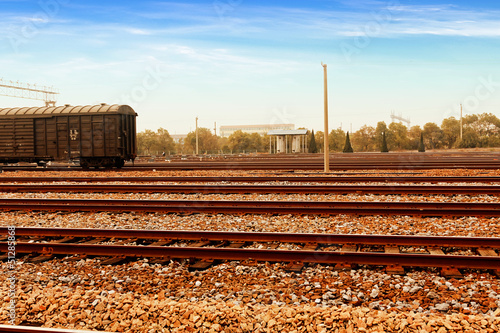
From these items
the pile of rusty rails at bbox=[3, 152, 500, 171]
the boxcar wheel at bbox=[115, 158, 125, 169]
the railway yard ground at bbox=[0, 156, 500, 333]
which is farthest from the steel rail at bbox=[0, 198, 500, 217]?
the boxcar wheel at bbox=[115, 158, 125, 169]

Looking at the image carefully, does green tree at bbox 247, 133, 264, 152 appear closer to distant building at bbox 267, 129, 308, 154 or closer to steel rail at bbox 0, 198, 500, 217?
distant building at bbox 267, 129, 308, 154

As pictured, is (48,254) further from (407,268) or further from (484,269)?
(484,269)

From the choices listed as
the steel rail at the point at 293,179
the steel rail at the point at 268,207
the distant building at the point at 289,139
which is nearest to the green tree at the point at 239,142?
the distant building at the point at 289,139

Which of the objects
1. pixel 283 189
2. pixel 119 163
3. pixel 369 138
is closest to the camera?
pixel 283 189

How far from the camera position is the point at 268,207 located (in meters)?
10.4

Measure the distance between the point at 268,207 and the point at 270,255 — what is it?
4076 millimetres

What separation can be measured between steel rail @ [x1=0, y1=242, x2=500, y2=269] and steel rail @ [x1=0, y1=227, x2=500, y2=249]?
3.00 feet

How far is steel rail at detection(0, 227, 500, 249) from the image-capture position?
22.5 feet

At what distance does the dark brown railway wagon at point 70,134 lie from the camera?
23.2 metres

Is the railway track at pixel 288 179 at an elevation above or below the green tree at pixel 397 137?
below

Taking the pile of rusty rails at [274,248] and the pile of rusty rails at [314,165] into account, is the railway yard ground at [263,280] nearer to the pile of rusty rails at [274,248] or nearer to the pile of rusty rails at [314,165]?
the pile of rusty rails at [274,248]

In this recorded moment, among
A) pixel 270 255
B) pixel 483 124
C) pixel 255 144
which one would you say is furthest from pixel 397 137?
pixel 270 255

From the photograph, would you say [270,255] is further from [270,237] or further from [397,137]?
[397,137]

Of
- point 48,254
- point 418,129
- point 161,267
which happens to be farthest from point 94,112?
point 418,129
